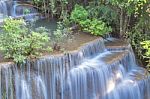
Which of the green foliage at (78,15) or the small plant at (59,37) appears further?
the green foliage at (78,15)

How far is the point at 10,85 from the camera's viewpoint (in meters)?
9.48

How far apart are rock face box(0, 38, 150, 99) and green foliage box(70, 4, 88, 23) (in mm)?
1223

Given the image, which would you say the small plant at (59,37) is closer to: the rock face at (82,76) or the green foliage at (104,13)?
the rock face at (82,76)

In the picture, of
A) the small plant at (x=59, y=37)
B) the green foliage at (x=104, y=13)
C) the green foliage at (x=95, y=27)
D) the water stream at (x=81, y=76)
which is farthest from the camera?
the green foliage at (x=104, y=13)

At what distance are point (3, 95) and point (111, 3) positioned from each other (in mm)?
4609

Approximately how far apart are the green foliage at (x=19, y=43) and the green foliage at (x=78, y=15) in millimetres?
2724

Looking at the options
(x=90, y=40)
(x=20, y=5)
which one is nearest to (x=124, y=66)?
(x=90, y=40)

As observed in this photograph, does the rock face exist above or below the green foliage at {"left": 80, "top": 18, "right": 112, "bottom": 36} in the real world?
below

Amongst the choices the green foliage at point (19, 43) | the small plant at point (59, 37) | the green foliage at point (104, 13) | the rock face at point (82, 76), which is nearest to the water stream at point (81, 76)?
the rock face at point (82, 76)

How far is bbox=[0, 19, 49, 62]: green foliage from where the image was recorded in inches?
382

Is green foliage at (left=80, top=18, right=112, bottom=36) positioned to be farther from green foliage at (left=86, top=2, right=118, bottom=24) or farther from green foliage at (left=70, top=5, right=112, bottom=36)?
green foliage at (left=86, top=2, right=118, bottom=24)

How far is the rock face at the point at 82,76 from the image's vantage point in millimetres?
9641

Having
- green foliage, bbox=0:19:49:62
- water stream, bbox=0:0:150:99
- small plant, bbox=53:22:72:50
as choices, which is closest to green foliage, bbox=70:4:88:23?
water stream, bbox=0:0:150:99

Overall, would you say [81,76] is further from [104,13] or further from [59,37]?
[104,13]
